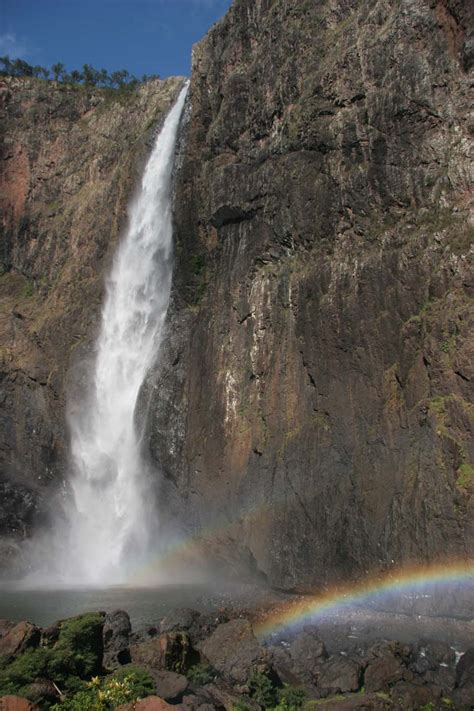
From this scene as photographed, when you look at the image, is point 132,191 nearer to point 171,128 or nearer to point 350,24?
point 171,128

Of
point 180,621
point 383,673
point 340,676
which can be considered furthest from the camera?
point 180,621

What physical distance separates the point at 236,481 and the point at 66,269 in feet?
69.2

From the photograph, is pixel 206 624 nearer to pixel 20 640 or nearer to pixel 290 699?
pixel 290 699

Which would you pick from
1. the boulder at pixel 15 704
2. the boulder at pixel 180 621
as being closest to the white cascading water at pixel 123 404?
the boulder at pixel 180 621

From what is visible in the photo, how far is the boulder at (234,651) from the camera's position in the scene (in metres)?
15.4

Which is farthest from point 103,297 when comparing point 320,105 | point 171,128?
point 320,105

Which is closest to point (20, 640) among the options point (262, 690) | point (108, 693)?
point (108, 693)

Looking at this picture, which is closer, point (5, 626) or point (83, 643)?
point (83, 643)

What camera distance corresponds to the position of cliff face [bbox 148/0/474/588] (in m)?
21.0

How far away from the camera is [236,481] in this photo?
89.1ft

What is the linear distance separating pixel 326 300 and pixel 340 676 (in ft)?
43.8

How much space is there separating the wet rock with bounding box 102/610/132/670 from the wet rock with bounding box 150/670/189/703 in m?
1.43

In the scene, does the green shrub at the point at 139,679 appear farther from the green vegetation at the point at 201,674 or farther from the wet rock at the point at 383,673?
the wet rock at the point at 383,673

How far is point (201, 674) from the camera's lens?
1534 centimetres
